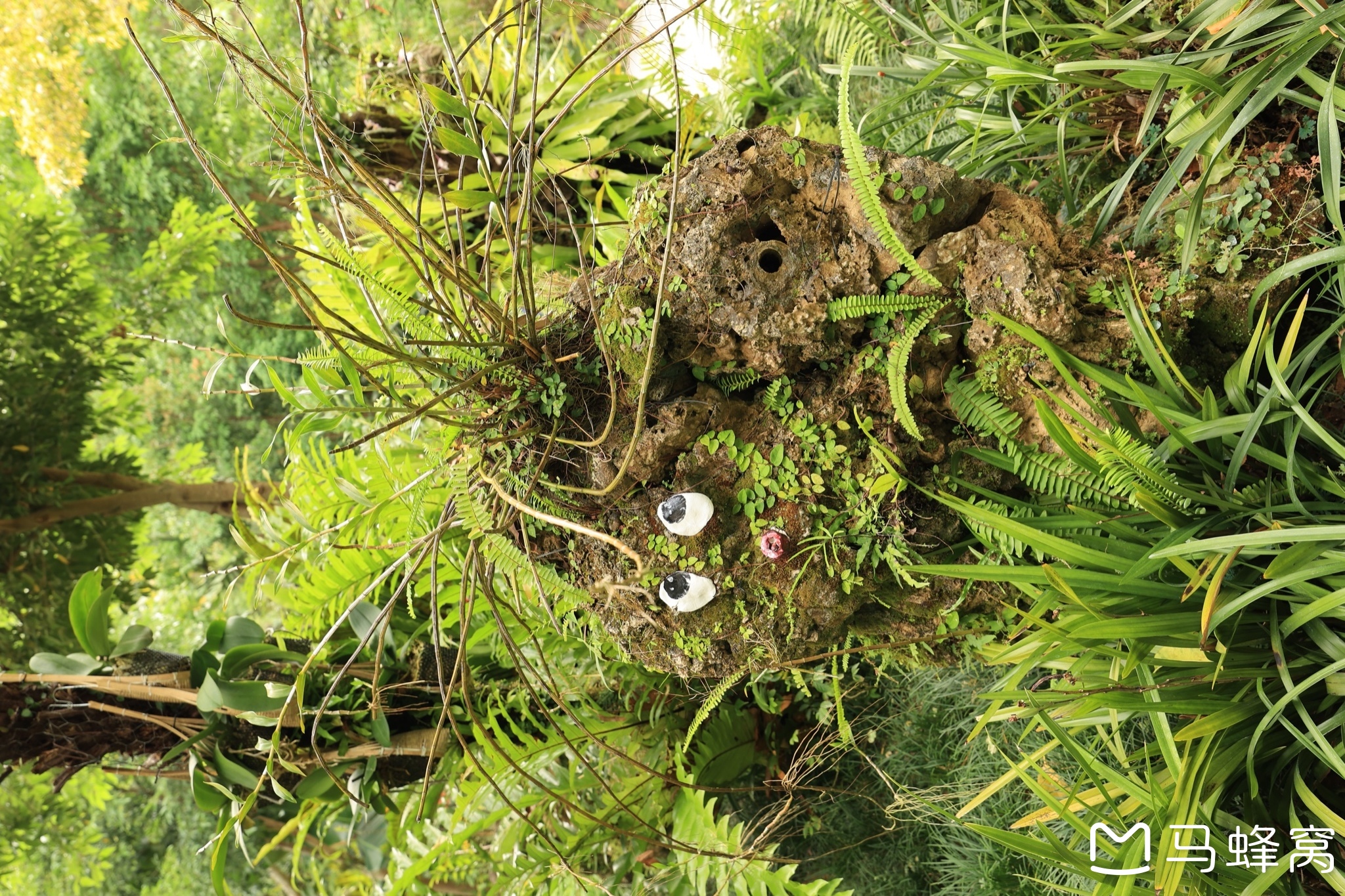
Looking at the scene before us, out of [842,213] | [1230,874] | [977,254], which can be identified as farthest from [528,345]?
[1230,874]

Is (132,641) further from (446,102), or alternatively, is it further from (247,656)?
(446,102)

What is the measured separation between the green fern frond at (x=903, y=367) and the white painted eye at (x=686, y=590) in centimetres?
40

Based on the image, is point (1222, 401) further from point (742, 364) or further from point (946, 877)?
point (946, 877)

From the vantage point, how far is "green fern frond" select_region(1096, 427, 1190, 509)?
1.11 metres

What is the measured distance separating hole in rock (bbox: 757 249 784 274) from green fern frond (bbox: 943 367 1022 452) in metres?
0.34

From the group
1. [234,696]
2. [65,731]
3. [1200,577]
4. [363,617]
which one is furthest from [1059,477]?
[65,731]

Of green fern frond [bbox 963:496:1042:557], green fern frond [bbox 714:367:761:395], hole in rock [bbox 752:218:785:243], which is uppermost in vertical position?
hole in rock [bbox 752:218:785:243]

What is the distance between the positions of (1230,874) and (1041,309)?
876mm

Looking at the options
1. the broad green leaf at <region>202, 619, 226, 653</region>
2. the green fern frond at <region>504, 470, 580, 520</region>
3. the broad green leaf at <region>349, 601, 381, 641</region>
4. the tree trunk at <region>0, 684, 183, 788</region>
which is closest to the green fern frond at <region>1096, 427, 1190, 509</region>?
the green fern frond at <region>504, 470, 580, 520</region>

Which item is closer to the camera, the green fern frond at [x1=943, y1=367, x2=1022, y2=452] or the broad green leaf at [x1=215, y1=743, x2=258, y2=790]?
the green fern frond at [x1=943, y1=367, x2=1022, y2=452]

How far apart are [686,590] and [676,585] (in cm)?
2

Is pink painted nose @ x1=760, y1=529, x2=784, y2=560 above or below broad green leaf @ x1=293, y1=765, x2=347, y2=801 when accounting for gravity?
above

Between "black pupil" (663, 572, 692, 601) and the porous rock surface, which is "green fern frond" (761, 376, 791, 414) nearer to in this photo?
the porous rock surface

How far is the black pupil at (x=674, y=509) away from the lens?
4.16 feet
